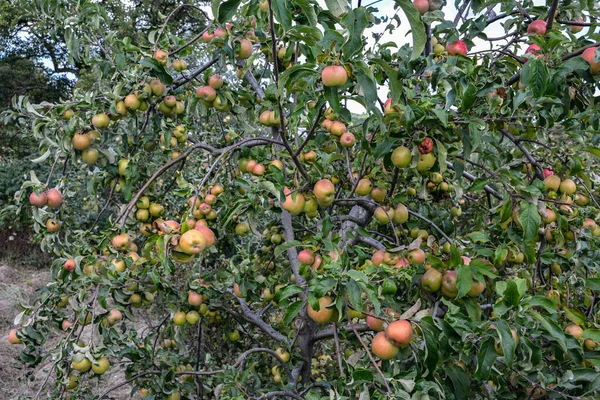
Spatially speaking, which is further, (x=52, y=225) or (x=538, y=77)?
(x=52, y=225)

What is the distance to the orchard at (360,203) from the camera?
115cm

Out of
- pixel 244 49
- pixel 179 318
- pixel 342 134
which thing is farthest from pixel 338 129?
pixel 179 318

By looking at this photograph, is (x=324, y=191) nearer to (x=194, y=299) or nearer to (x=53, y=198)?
(x=194, y=299)

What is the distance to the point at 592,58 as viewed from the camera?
1.32 m

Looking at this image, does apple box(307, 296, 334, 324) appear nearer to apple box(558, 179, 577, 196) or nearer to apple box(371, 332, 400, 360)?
apple box(371, 332, 400, 360)

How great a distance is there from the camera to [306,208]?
5.14ft

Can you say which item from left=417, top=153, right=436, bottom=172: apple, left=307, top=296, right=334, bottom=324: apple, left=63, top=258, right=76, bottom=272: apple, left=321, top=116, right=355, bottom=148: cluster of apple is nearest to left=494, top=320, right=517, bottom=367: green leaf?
left=307, top=296, right=334, bottom=324: apple

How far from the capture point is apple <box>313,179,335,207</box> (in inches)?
58.3

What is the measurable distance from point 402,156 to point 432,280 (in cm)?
38

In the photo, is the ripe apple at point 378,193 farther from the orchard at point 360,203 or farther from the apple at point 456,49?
the apple at point 456,49

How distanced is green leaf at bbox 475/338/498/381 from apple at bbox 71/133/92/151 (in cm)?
140

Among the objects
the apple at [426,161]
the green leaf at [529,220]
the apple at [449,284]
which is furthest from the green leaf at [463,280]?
the apple at [426,161]

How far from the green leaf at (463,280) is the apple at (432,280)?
0.45 ft

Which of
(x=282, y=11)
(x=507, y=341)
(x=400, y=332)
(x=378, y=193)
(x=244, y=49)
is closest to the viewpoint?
(x=282, y=11)
